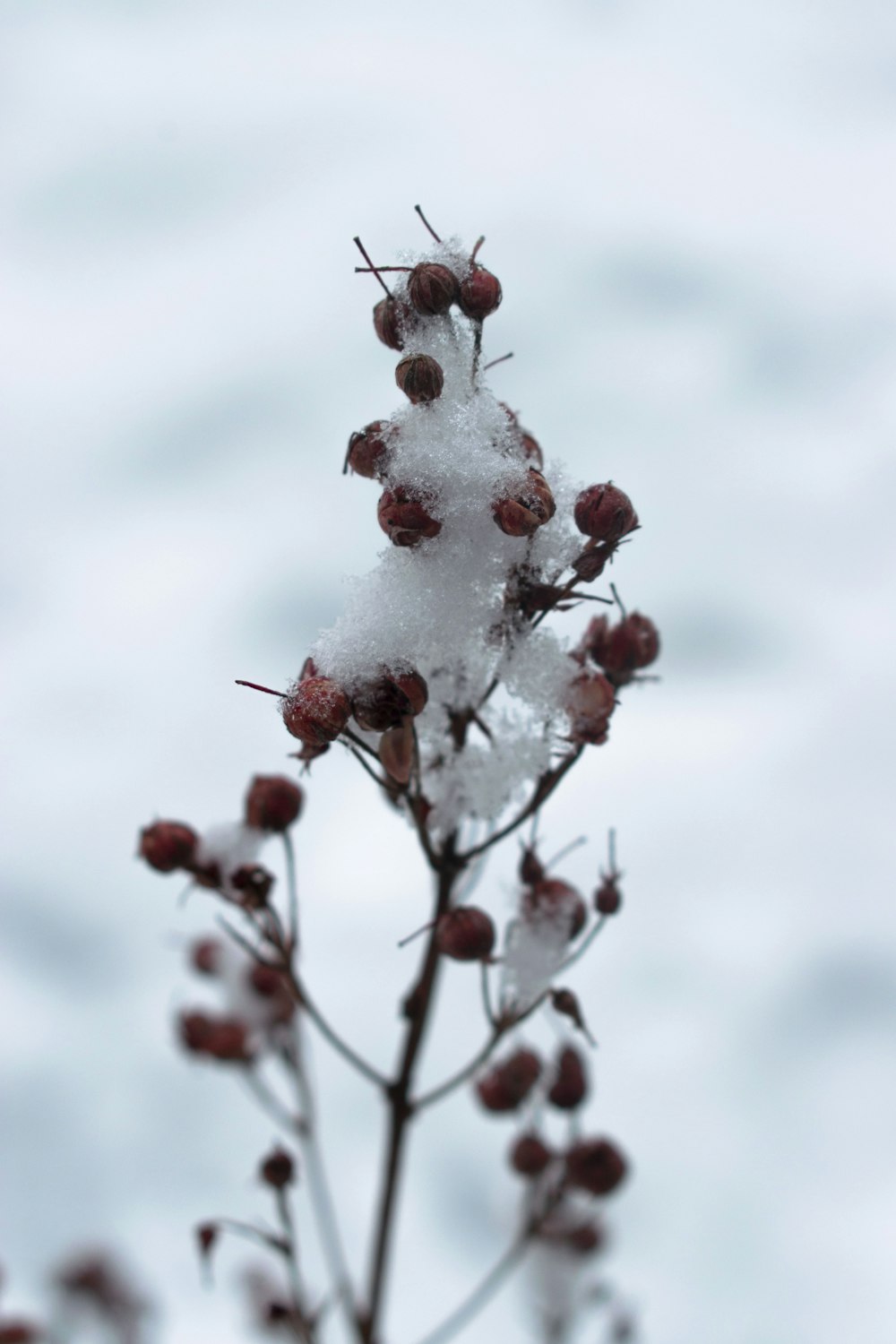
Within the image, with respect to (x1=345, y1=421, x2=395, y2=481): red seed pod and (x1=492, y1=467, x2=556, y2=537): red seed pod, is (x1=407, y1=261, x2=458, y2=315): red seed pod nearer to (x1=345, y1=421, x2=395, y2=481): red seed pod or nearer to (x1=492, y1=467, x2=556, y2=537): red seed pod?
(x1=345, y1=421, x2=395, y2=481): red seed pod

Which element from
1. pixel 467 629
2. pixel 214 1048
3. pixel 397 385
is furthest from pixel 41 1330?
pixel 397 385

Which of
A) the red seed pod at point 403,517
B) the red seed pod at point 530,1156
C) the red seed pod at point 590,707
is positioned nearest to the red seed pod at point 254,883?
the red seed pod at point 590,707

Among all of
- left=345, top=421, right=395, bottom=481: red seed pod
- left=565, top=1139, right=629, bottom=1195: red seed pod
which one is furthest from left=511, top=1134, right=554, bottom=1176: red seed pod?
left=345, top=421, right=395, bottom=481: red seed pod

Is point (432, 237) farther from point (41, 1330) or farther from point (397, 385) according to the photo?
point (41, 1330)

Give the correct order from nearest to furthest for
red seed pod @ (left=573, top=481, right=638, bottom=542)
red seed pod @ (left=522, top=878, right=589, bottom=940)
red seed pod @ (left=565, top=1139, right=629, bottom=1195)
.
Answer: red seed pod @ (left=573, top=481, right=638, bottom=542), red seed pod @ (left=522, top=878, right=589, bottom=940), red seed pod @ (left=565, top=1139, right=629, bottom=1195)

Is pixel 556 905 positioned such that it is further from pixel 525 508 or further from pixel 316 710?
pixel 525 508
